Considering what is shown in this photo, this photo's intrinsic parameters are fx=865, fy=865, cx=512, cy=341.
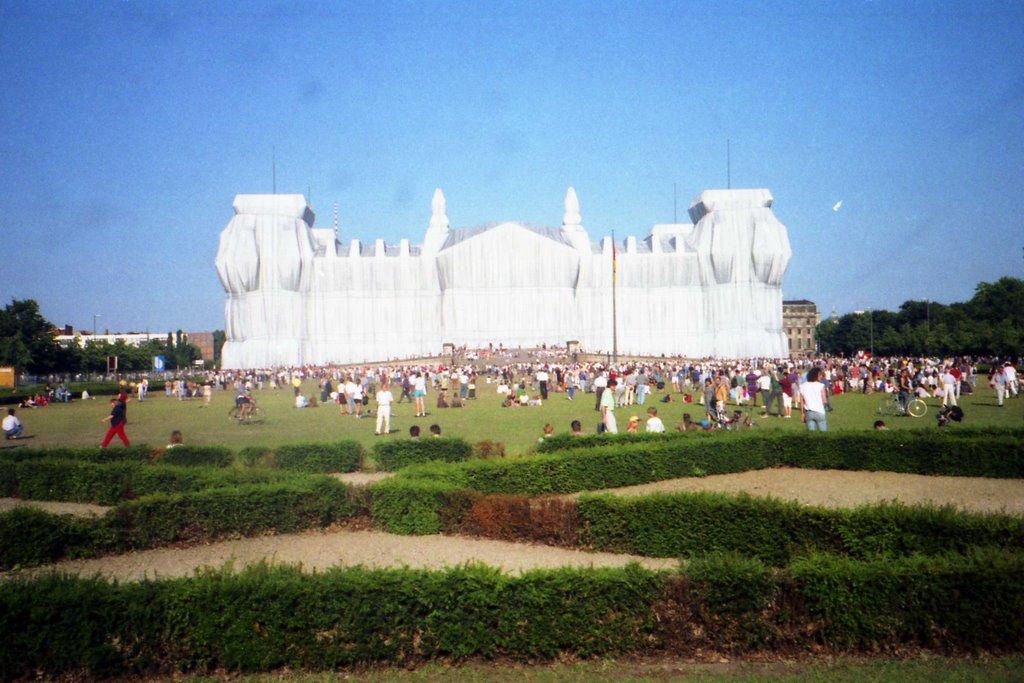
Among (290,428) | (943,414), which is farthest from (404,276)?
(943,414)

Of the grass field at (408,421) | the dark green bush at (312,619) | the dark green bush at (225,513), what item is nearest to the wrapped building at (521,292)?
the grass field at (408,421)

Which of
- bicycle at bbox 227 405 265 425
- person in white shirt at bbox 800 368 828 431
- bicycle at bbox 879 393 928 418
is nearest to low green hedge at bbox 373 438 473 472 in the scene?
person in white shirt at bbox 800 368 828 431

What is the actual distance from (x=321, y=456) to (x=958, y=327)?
54352 millimetres

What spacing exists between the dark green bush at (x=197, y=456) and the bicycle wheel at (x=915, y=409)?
13414 millimetres

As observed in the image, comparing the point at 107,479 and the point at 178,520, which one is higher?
the point at 107,479

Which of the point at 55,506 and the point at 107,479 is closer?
the point at 107,479

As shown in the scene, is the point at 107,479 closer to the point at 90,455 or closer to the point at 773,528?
the point at 90,455

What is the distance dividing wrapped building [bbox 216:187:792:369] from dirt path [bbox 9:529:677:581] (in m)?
50.6

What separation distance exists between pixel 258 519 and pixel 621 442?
4918mm

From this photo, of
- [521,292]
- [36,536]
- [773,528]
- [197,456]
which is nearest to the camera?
[773,528]

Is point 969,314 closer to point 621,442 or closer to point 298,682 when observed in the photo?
point 621,442

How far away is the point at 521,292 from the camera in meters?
60.5

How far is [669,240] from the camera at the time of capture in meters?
63.1

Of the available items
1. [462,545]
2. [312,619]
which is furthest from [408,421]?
[312,619]
